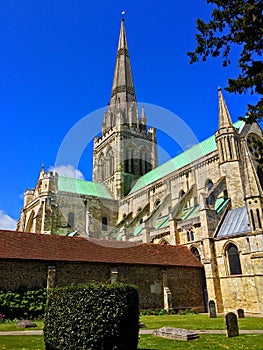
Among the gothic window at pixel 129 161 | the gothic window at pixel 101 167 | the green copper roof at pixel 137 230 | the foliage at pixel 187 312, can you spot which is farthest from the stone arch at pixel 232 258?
the gothic window at pixel 101 167

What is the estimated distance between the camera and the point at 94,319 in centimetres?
822

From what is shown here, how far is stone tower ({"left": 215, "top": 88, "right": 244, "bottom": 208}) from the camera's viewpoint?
28703 millimetres

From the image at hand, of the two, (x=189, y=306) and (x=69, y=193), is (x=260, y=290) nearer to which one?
(x=189, y=306)

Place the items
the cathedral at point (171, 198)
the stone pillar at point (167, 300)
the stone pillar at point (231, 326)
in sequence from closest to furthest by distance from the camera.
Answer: the stone pillar at point (231, 326) → the stone pillar at point (167, 300) → the cathedral at point (171, 198)

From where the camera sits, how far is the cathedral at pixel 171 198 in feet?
78.2

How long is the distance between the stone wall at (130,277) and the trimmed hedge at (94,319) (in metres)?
11.2

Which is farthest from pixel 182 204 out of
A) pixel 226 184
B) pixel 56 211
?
pixel 56 211

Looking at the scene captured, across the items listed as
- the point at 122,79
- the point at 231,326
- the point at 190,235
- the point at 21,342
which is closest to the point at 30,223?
the point at 190,235

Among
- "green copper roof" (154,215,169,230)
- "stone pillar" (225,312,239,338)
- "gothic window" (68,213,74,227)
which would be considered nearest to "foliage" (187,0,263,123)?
"stone pillar" (225,312,239,338)

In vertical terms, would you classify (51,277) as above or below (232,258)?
below

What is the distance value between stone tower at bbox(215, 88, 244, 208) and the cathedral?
0.09 meters

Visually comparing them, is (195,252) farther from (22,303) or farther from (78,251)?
(22,303)

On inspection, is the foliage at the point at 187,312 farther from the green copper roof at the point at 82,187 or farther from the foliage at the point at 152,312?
the green copper roof at the point at 82,187

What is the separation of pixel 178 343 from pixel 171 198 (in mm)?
28302
